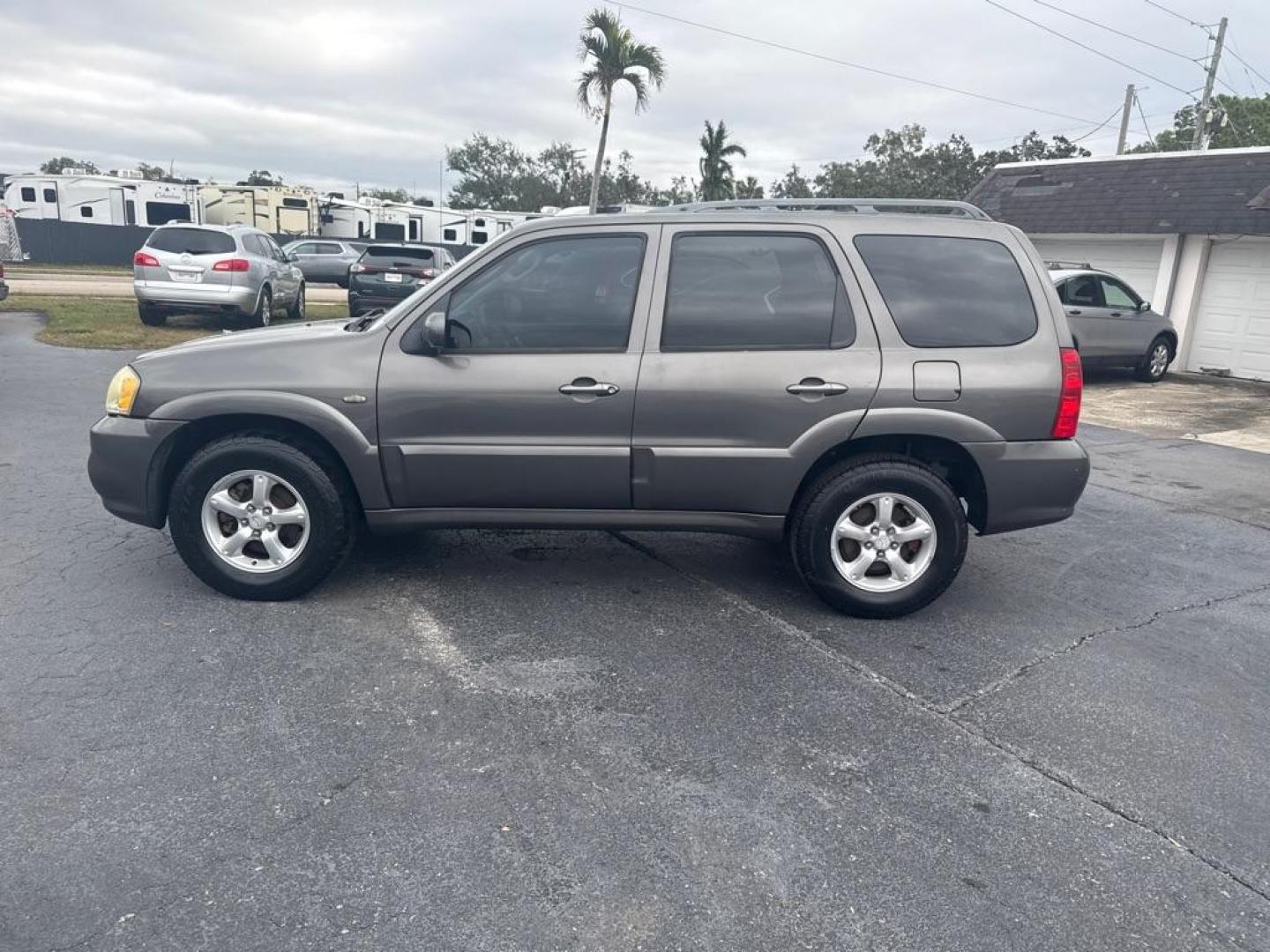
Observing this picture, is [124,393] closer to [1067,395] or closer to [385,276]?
[1067,395]

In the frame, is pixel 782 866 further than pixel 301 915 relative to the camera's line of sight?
Yes

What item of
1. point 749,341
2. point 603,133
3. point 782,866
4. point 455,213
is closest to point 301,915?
point 782,866

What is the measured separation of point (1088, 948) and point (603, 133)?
74.3ft

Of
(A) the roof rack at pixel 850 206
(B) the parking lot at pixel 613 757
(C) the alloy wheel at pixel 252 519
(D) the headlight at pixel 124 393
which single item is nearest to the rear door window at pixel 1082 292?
(B) the parking lot at pixel 613 757

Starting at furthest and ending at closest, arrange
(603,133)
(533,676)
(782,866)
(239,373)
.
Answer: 1. (603,133)
2. (239,373)
3. (533,676)
4. (782,866)

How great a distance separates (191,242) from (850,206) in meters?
12.4

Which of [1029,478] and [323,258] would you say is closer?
[1029,478]

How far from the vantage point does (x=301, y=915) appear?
249 centimetres

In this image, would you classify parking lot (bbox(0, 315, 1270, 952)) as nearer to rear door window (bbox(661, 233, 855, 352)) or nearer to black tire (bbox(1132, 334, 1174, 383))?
rear door window (bbox(661, 233, 855, 352))

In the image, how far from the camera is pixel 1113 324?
1455 centimetres

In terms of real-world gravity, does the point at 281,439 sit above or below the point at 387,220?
below

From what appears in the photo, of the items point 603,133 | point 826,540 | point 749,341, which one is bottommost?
point 826,540

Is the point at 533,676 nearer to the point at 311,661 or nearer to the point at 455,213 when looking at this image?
the point at 311,661

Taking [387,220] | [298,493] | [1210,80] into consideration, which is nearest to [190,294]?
[298,493]
